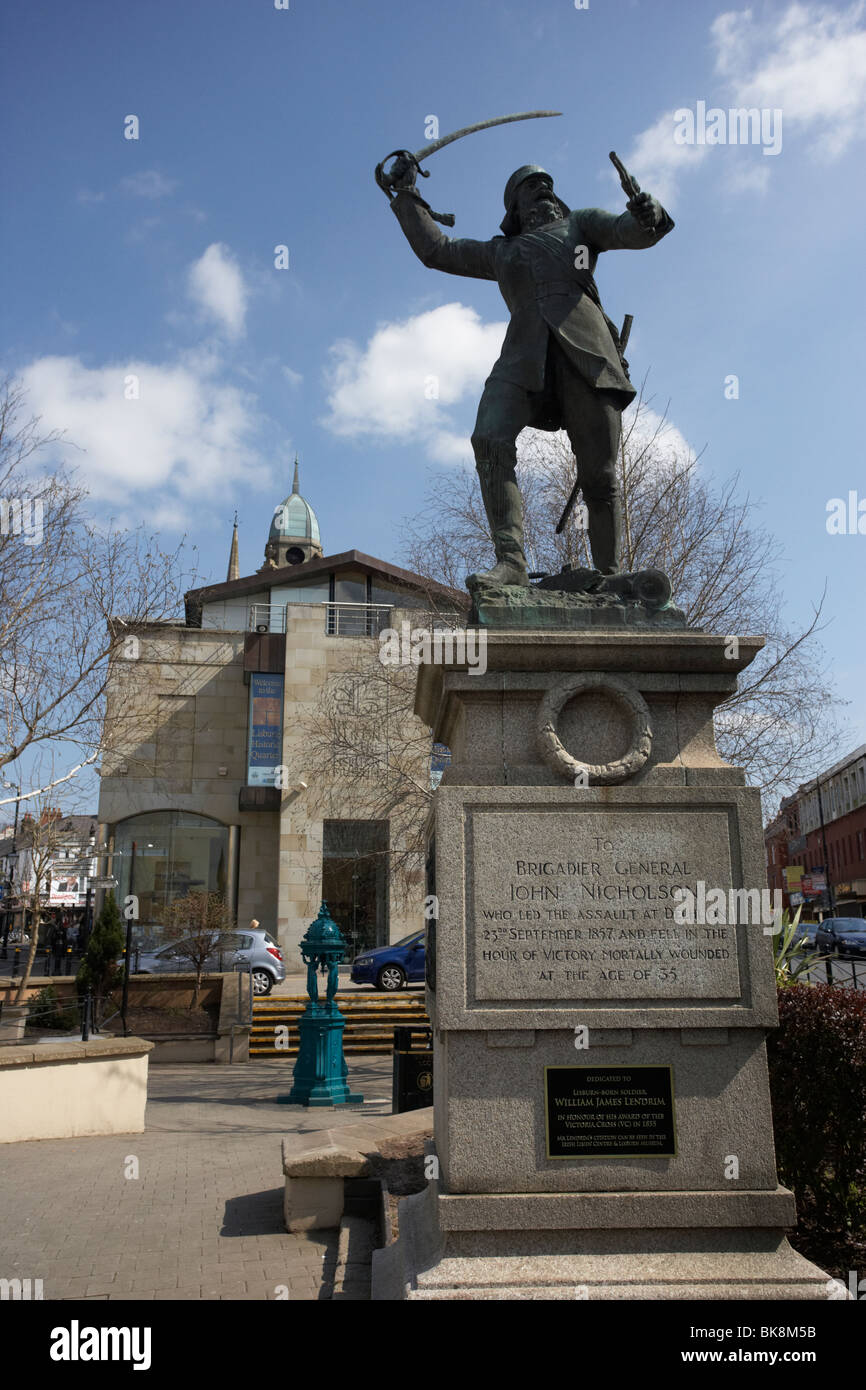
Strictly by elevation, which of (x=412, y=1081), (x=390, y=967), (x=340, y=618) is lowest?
(x=412, y=1081)

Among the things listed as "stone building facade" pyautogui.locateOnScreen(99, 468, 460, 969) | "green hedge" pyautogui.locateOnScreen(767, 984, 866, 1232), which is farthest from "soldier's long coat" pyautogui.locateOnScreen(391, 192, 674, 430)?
"stone building facade" pyautogui.locateOnScreen(99, 468, 460, 969)

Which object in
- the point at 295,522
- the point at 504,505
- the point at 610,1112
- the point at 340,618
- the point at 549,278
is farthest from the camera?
the point at 295,522

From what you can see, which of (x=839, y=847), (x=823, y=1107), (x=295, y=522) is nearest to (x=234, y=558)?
(x=295, y=522)

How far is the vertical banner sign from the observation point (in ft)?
107

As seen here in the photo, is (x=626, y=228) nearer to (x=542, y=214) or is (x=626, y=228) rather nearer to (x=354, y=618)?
(x=542, y=214)

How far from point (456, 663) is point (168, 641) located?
30716 mm

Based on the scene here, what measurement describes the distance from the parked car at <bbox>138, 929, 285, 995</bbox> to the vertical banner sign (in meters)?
10.6

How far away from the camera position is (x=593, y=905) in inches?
166

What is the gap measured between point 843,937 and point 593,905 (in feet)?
111

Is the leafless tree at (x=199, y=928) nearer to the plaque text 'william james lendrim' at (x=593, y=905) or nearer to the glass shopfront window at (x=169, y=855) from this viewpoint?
the glass shopfront window at (x=169, y=855)

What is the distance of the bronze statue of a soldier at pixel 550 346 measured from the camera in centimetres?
525
